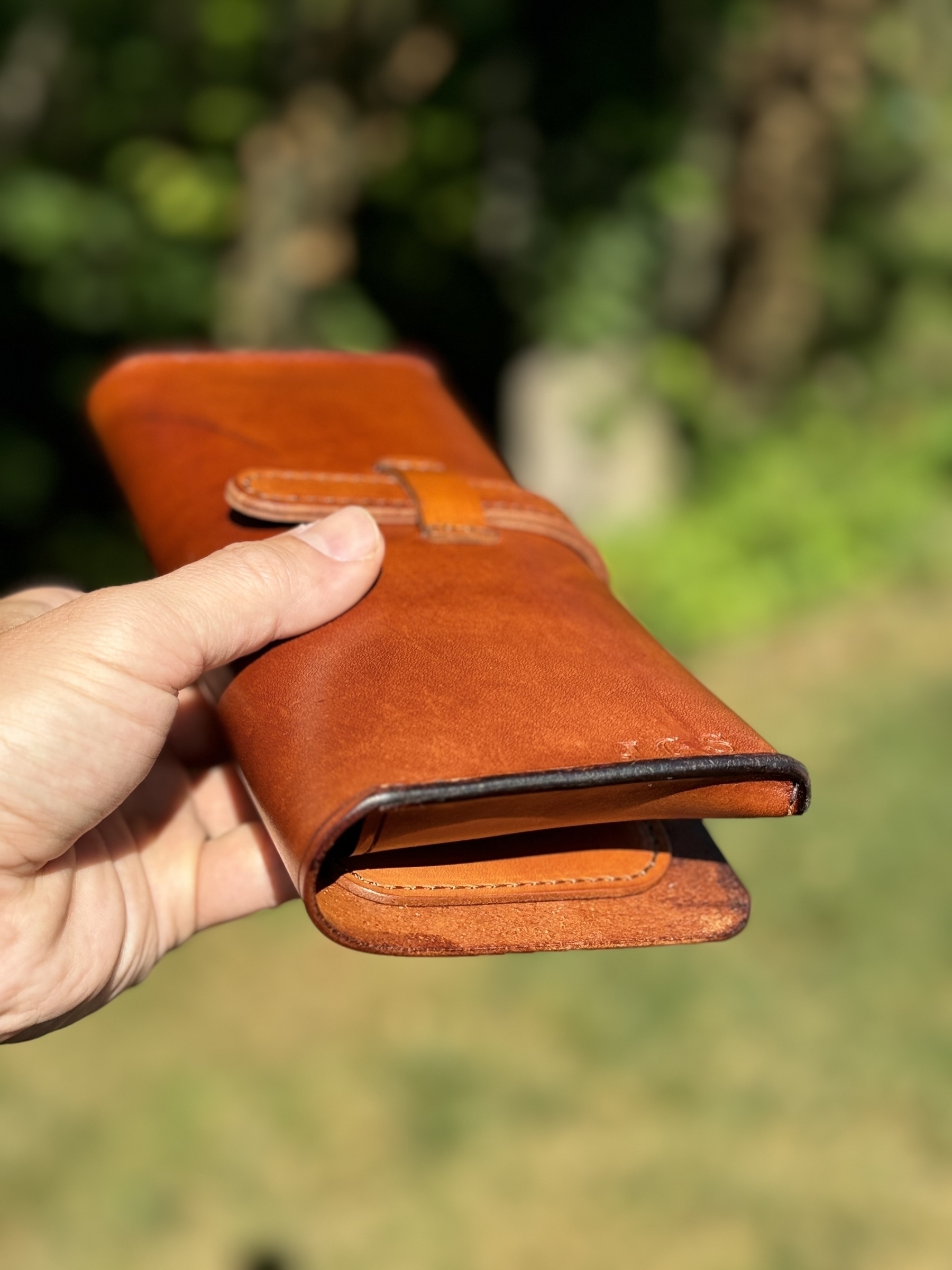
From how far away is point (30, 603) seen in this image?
6.45ft

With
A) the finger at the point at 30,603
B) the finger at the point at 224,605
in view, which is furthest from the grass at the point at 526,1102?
the finger at the point at 224,605

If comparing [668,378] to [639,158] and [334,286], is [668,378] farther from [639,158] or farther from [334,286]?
[334,286]

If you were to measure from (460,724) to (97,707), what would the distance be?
493 millimetres

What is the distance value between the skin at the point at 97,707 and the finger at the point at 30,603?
22 cm

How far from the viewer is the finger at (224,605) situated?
1553mm

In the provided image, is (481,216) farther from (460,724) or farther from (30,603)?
(460,724)

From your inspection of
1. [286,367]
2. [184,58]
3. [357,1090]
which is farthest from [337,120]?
[357,1090]

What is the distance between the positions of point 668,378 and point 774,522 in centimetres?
119

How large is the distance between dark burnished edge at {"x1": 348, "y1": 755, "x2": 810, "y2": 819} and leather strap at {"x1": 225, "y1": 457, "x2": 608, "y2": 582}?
52 cm

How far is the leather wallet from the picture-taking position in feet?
4.45

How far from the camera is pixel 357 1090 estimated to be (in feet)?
11.8

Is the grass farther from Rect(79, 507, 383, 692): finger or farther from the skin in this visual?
Rect(79, 507, 383, 692): finger

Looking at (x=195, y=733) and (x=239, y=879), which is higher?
(x=195, y=733)

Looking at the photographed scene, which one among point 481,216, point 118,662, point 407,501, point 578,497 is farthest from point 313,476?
point 481,216
